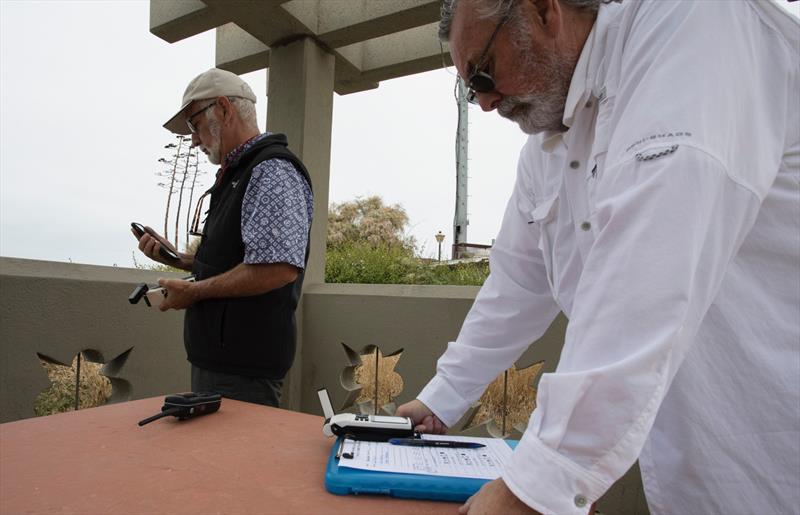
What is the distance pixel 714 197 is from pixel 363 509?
742mm

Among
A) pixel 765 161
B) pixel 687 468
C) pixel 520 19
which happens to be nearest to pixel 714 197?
pixel 765 161

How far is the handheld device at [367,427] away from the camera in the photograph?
1217 millimetres

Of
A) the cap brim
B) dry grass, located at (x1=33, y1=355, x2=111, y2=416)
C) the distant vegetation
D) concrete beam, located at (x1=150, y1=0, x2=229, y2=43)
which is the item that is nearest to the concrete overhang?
concrete beam, located at (x1=150, y1=0, x2=229, y2=43)

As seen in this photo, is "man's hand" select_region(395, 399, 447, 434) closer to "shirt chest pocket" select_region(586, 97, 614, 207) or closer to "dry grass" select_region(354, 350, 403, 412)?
"shirt chest pocket" select_region(586, 97, 614, 207)

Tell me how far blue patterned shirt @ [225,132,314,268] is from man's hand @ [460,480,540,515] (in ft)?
4.68

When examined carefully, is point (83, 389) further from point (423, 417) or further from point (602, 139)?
point (602, 139)

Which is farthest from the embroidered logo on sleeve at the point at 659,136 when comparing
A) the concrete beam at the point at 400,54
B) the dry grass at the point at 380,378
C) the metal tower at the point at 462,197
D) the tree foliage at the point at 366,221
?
the metal tower at the point at 462,197

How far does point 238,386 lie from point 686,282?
1.79 metres

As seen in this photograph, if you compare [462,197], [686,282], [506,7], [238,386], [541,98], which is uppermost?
[462,197]

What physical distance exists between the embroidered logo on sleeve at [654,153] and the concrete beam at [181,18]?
3348 millimetres

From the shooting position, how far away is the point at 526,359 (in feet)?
8.77

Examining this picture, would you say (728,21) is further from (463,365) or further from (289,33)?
(289,33)

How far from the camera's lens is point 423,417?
4.68ft

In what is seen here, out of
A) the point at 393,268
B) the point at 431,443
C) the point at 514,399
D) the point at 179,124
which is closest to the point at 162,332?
the point at 179,124
